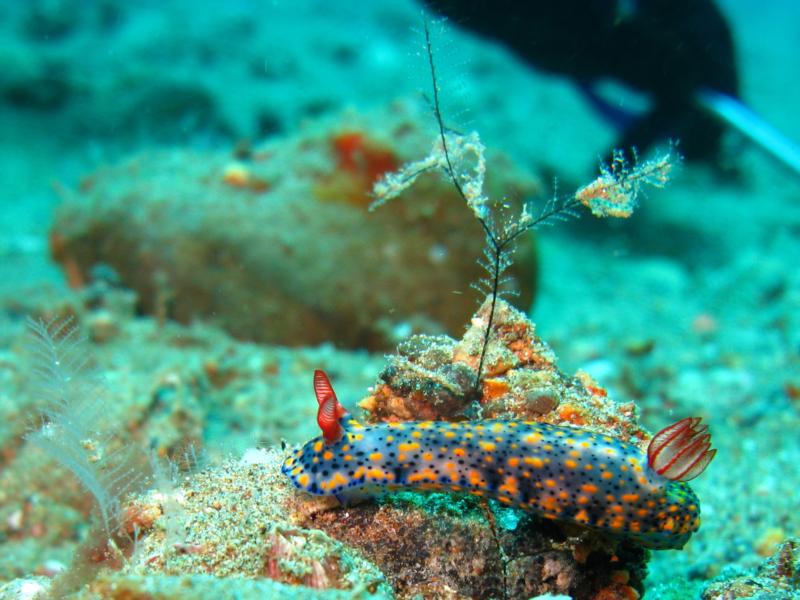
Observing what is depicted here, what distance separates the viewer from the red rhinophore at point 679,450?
7.15ft

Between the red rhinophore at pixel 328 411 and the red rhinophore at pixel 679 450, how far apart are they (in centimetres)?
124

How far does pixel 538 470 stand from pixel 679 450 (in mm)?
548

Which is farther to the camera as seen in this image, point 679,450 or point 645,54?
point 645,54

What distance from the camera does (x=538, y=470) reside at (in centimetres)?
221

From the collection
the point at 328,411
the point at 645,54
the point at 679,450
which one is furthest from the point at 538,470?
the point at 645,54

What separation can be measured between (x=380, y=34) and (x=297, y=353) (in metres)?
18.8

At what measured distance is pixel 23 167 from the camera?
13.1 m

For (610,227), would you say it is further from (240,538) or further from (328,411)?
(240,538)

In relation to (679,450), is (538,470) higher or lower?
lower

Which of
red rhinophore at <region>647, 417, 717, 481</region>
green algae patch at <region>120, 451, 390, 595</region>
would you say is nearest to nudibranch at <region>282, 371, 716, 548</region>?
red rhinophore at <region>647, 417, 717, 481</region>

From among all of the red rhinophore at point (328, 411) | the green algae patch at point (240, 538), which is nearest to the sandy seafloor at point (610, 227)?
the red rhinophore at point (328, 411)

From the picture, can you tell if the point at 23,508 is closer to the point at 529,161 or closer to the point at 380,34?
the point at 529,161

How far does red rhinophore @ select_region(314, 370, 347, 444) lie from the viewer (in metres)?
2.21

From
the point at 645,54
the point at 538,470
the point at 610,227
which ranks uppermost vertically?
the point at 610,227
